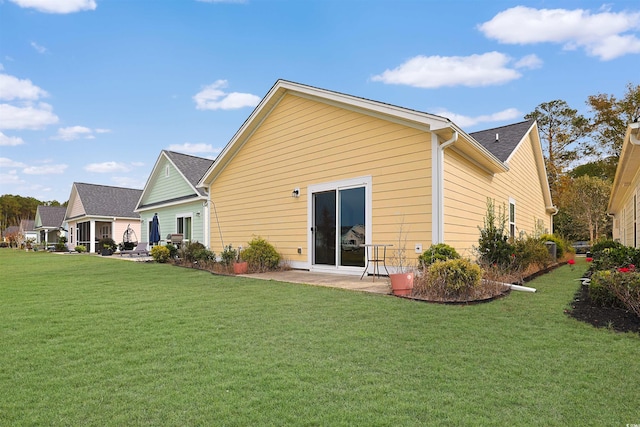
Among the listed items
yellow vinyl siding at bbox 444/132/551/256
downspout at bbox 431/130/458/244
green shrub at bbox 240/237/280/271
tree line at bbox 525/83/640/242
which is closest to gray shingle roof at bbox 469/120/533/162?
yellow vinyl siding at bbox 444/132/551/256

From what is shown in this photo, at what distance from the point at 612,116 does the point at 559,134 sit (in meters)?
3.31

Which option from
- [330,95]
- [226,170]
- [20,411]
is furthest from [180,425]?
[226,170]

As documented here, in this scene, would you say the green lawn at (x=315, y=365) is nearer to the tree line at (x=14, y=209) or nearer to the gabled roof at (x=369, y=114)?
the gabled roof at (x=369, y=114)

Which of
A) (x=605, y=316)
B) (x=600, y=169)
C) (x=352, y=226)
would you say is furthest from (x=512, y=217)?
(x=600, y=169)

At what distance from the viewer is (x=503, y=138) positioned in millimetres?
13281

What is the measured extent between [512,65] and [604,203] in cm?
1536

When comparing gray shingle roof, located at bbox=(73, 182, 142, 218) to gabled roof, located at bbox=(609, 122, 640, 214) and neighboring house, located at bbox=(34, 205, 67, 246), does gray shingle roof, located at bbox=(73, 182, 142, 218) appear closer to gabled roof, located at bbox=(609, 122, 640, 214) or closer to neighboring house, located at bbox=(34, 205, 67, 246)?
neighboring house, located at bbox=(34, 205, 67, 246)

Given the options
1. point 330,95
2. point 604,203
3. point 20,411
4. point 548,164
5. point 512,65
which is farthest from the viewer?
point 548,164

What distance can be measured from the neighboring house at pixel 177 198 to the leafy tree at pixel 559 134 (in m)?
25.0

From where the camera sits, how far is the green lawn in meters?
2.36

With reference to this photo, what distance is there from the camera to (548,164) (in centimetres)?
2828

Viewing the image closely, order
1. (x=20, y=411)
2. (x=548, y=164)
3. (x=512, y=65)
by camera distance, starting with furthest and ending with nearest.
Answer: (x=548, y=164) → (x=512, y=65) → (x=20, y=411)

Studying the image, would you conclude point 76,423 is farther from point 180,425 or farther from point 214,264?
point 214,264

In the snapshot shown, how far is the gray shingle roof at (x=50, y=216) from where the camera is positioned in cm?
3997
